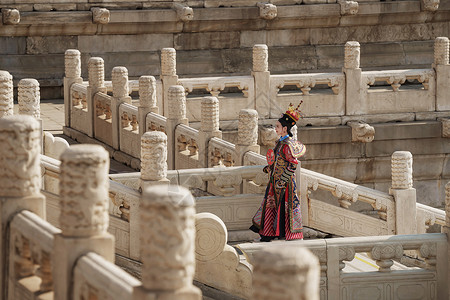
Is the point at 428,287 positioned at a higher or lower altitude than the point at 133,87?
lower

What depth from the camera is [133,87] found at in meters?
19.7

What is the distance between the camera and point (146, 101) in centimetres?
1806

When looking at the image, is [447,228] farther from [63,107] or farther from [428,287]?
[63,107]

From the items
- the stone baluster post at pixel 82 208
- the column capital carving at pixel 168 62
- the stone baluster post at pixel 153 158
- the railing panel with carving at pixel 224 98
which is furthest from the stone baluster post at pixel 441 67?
the stone baluster post at pixel 82 208

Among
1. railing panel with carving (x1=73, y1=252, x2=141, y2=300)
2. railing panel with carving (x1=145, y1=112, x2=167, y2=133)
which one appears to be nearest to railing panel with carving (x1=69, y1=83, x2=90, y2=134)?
railing panel with carving (x1=145, y1=112, x2=167, y2=133)

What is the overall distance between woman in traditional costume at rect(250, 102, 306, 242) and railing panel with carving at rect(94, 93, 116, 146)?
5459mm

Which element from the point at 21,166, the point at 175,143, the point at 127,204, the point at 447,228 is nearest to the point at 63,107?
the point at 175,143

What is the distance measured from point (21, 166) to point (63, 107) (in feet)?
44.4

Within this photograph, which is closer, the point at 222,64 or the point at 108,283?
the point at 108,283

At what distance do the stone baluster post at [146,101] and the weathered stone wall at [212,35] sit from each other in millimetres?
4870

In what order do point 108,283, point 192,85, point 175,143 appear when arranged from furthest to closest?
point 192,85
point 175,143
point 108,283

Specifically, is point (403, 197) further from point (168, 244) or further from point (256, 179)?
point (168, 244)

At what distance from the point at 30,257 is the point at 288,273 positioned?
3.23 metres

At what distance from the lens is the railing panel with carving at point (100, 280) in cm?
750
